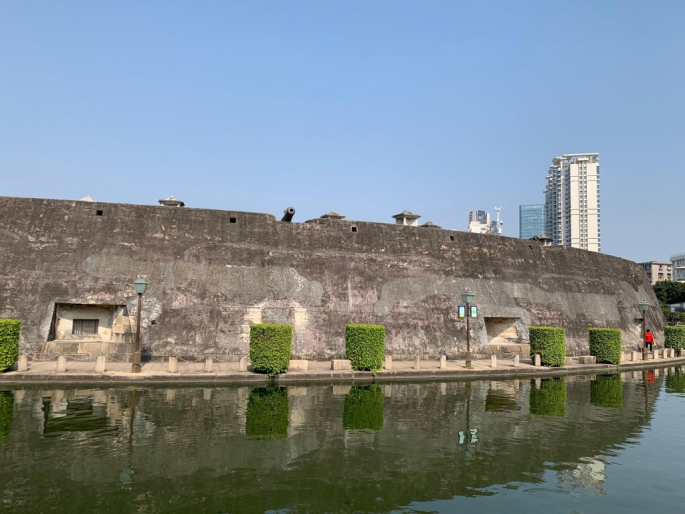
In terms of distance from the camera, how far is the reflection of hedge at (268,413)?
7.79 meters

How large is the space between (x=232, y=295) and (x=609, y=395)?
11.7 m

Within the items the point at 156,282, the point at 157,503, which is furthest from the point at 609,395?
the point at 156,282

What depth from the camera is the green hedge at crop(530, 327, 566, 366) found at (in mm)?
16781

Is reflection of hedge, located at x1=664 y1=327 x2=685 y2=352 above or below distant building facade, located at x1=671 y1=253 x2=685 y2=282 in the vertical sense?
below

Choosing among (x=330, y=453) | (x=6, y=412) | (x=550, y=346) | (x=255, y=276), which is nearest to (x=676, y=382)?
(x=550, y=346)

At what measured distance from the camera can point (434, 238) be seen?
20.4m

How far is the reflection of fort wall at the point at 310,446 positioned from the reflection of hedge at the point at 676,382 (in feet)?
11.9

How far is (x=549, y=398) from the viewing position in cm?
1155

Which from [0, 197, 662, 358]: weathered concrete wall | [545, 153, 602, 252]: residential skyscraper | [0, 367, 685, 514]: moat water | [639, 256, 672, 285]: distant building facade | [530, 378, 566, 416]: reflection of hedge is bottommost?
[530, 378, 566, 416]: reflection of hedge

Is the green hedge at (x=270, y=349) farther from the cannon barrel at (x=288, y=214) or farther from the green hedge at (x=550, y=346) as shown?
the green hedge at (x=550, y=346)

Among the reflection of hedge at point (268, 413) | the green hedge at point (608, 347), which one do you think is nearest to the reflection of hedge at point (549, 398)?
the green hedge at point (608, 347)

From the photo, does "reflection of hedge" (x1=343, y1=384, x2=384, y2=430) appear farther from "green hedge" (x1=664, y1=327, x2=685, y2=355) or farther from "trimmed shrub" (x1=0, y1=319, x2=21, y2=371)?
"green hedge" (x1=664, y1=327, x2=685, y2=355)

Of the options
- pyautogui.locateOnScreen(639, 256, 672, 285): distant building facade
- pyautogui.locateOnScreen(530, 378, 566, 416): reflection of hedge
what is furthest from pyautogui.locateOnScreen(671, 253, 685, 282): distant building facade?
pyautogui.locateOnScreen(530, 378, 566, 416): reflection of hedge

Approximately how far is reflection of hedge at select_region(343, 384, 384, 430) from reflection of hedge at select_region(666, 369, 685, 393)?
860cm
